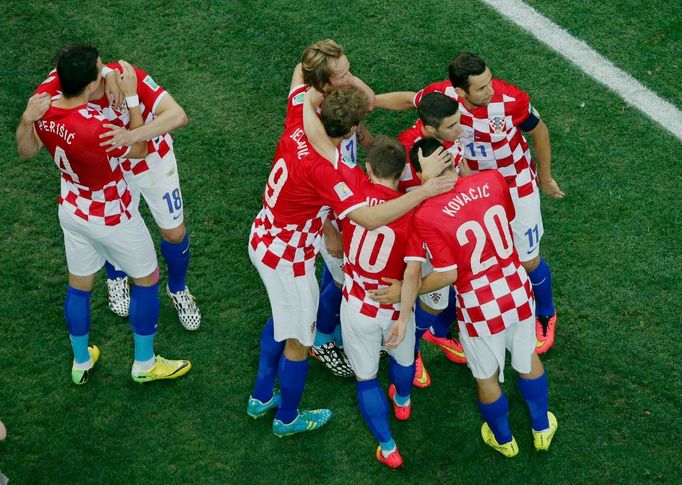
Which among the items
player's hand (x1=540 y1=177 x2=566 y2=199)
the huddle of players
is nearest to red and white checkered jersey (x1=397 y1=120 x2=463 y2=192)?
the huddle of players

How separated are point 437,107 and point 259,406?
7.20 ft

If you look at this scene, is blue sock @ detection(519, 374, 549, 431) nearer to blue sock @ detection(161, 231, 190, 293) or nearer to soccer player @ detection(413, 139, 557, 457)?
soccer player @ detection(413, 139, 557, 457)

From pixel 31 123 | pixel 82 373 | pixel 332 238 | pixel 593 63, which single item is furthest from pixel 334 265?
pixel 593 63

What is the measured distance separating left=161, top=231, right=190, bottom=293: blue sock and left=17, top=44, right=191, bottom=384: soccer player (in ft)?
1.52

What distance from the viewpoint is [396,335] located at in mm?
5238

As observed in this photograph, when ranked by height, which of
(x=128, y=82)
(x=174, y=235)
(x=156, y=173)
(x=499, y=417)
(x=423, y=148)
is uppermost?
(x=128, y=82)

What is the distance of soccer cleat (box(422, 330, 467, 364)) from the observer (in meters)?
6.41

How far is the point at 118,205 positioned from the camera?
559 centimetres

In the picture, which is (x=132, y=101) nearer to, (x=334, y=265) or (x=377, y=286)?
(x=334, y=265)

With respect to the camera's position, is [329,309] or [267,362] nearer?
[267,362]

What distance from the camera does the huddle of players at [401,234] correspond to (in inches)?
196

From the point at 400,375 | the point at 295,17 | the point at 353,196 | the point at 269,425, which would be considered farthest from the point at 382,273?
the point at 295,17

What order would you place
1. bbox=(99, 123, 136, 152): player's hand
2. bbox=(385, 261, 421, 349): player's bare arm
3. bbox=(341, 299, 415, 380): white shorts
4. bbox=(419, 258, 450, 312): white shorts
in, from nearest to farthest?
bbox=(385, 261, 421, 349): player's bare arm → bbox=(99, 123, 136, 152): player's hand → bbox=(341, 299, 415, 380): white shorts → bbox=(419, 258, 450, 312): white shorts

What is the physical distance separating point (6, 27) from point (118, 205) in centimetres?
382
